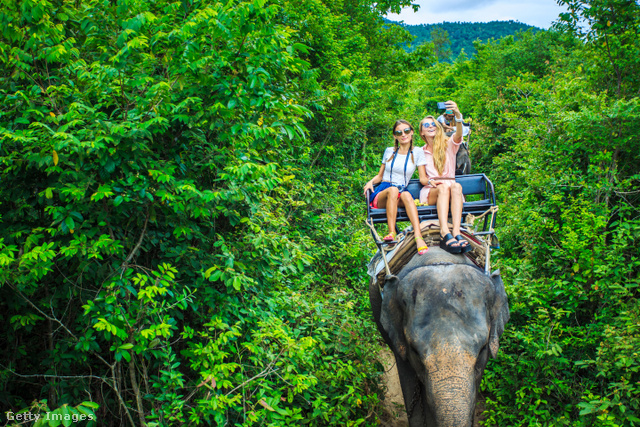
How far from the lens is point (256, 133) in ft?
12.7

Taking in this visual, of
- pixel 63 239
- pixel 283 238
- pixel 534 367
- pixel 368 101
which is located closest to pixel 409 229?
pixel 283 238

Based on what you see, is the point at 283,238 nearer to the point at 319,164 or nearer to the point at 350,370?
the point at 350,370

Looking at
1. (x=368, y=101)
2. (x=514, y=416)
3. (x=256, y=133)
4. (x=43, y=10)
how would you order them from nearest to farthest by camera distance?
(x=43, y=10) → (x=256, y=133) → (x=514, y=416) → (x=368, y=101)

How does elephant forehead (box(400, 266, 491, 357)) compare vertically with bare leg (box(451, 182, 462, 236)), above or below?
below

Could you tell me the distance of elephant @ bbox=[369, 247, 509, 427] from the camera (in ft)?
11.0

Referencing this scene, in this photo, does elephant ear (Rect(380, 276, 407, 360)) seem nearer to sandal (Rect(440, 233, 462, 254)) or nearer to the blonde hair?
sandal (Rect(440, 233, 462, 254))

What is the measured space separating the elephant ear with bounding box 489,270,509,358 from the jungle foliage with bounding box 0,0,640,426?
1.28m

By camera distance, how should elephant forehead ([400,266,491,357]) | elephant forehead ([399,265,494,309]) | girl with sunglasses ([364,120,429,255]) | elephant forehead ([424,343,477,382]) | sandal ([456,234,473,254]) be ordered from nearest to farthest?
elephant forehead ([424,343,477,382]) → elephant forehead ([400,266,491,357]) → elephant forehead ([399,265,494,309]) → sandal ([456,234,473,254]) → girl with sunglasses ([364,120,429,255])

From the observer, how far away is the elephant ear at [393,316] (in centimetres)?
424

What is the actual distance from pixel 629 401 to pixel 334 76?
787 centimetres

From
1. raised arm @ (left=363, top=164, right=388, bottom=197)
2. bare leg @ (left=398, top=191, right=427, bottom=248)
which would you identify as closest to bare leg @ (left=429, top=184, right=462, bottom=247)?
bare leg @ (left=398, top=191, right=427, bottom=248)

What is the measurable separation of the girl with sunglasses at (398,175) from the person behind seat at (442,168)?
0.13 metres

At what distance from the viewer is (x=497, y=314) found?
13.6 feet

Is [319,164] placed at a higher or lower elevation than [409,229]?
higher
